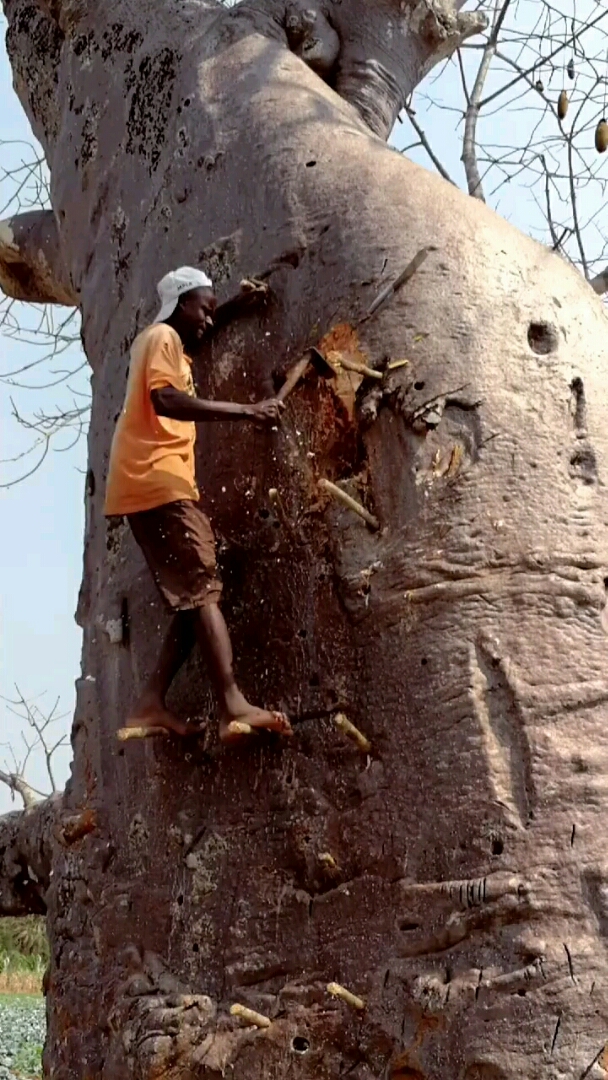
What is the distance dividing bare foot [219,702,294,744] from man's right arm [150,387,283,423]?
54 cm

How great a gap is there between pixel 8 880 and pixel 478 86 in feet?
11.0

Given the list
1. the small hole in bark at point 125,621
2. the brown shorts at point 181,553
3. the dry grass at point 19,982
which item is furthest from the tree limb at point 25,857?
the dry grass at point 19,982

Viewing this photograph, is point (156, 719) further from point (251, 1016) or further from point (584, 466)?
point (584, 466)

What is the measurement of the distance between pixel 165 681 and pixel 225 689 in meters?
0.19

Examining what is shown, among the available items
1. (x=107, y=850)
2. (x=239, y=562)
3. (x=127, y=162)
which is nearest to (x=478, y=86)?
(x=127, y=162)

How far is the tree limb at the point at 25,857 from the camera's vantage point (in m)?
3.43

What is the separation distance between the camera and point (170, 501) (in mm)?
2539

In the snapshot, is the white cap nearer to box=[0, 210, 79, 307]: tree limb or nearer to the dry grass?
box=[0, 210, 79, 307]: tree limb

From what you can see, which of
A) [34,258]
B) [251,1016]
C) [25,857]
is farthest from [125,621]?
[34,258]

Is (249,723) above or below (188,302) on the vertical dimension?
below

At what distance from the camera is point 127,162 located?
335cm

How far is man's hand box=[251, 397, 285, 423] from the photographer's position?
2.49 metres

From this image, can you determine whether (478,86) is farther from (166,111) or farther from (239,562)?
(239,562)

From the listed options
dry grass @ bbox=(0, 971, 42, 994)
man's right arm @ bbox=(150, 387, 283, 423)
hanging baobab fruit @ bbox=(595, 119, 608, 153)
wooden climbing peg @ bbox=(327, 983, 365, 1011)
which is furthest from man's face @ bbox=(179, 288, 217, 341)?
dry grass @ bbox=(0, 971, 42, 994)
